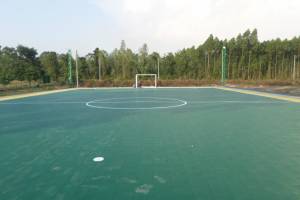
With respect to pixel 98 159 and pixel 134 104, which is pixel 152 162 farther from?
pixel 134 104

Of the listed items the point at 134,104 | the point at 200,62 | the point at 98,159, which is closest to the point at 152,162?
the point at 98,159

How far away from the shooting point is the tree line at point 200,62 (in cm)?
3017

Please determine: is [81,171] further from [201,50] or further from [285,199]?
[201,50]

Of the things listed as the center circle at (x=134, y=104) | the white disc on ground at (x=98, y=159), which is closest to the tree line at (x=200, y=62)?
the center circle at (x=134, y=104)

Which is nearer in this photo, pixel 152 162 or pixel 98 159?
pixel 152 162

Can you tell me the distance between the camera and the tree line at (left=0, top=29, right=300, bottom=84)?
30172 millimetres

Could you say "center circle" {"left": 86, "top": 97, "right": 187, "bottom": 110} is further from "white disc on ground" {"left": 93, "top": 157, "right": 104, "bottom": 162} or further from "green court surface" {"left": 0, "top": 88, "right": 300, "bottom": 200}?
"white disc on ground" {"left": 93, "top": 157, "right": 104, "bottom": 162}

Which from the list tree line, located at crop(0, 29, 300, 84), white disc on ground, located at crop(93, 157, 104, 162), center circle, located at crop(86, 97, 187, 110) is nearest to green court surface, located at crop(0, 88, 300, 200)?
white disc on ground, located at crop(93, 157, 104, 162)

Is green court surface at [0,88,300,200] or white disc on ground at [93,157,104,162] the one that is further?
white disc on ground at [93,157,104,162]

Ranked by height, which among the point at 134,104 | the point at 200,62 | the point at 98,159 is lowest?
the point at 98,159

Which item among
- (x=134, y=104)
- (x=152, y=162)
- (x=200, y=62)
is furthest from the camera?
Result: (x=200, y=62)

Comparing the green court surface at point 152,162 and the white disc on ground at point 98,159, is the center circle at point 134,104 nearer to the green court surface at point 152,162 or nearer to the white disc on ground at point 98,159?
the green court surface at point 152,162

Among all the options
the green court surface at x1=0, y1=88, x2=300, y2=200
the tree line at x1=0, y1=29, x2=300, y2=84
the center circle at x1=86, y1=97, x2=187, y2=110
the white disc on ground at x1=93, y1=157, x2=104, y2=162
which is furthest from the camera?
the tree line at x1=0, y1=29, x2=300, y2=84

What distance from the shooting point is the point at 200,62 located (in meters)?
31.0
